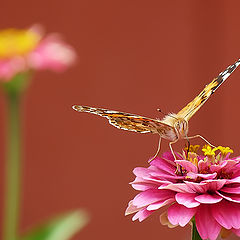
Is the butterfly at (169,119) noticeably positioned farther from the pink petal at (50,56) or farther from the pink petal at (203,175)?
the pink petal at (50,56)

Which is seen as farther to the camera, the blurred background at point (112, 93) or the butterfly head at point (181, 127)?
the blurred background at point (112, 93)

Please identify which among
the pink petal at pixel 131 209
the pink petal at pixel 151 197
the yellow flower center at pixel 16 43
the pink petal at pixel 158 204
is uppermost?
the yellow flower center at pixel 16 43

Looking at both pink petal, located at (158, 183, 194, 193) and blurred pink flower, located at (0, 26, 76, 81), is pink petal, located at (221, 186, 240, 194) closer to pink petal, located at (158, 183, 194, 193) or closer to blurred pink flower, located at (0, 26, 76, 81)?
pink petal, located at (158, 183, 194, 193)

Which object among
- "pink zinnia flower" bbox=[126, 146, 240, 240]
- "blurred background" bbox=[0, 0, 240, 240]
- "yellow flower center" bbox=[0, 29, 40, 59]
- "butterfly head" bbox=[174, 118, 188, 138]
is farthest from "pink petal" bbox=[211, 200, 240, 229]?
"blurred background" bbox=[0, 0, 240, 240]

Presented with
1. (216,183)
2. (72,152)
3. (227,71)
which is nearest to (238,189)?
(216,183)

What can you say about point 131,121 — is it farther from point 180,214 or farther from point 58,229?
point 58,229

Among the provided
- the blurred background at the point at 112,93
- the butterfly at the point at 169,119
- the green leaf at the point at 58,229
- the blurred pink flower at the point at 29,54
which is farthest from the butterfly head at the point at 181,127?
the blurred background at the point at 112,93

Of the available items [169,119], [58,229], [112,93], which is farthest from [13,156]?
[169,119]
